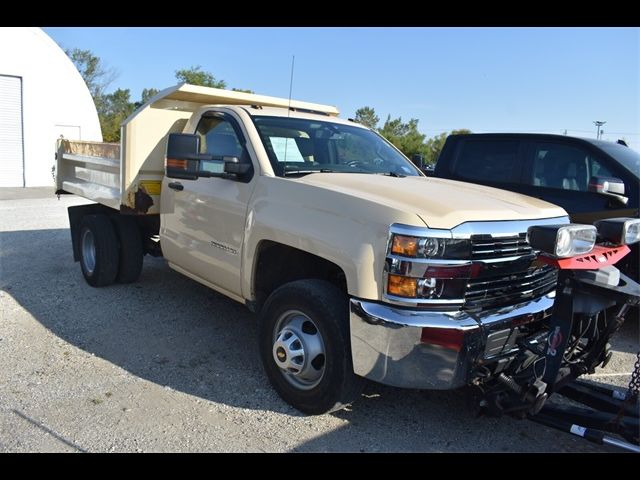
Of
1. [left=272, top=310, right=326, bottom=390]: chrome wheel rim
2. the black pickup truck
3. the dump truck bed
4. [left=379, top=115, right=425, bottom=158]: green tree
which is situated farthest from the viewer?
[left=379, top=115, right=425, bottom=158]: green tree

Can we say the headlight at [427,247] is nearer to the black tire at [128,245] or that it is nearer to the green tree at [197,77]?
the black tire at [128,245]

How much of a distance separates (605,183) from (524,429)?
2503 millimetres

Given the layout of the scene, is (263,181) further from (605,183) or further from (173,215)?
(605,183)

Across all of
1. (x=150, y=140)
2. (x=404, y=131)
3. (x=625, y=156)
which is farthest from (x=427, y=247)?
(x=404, y=131)

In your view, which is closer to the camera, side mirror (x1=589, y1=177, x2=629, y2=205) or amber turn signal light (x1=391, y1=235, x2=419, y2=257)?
amber turn signal light (x1=391, y1=235, x2=419, y2=257)

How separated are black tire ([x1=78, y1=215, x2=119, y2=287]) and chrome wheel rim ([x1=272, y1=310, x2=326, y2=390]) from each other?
3.23 meters

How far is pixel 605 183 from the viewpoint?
480 cm

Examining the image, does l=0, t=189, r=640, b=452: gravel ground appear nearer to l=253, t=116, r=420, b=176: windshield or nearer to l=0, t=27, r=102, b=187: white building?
l=253, t=116, r=420, b=176: windshield

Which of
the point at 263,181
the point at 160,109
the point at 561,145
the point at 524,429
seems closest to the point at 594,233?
the point at 524,429

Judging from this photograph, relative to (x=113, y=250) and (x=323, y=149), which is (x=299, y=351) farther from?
(x=113, y=250)

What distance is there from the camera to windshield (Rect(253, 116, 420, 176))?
13.8ft

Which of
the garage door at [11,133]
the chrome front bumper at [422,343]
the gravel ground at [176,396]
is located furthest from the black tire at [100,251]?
the garage door at [11,133]

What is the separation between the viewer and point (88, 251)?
649 cm

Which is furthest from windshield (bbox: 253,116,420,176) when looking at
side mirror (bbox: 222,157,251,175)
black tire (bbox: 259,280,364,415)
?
black tire (bbox: 259,280,364,415)
